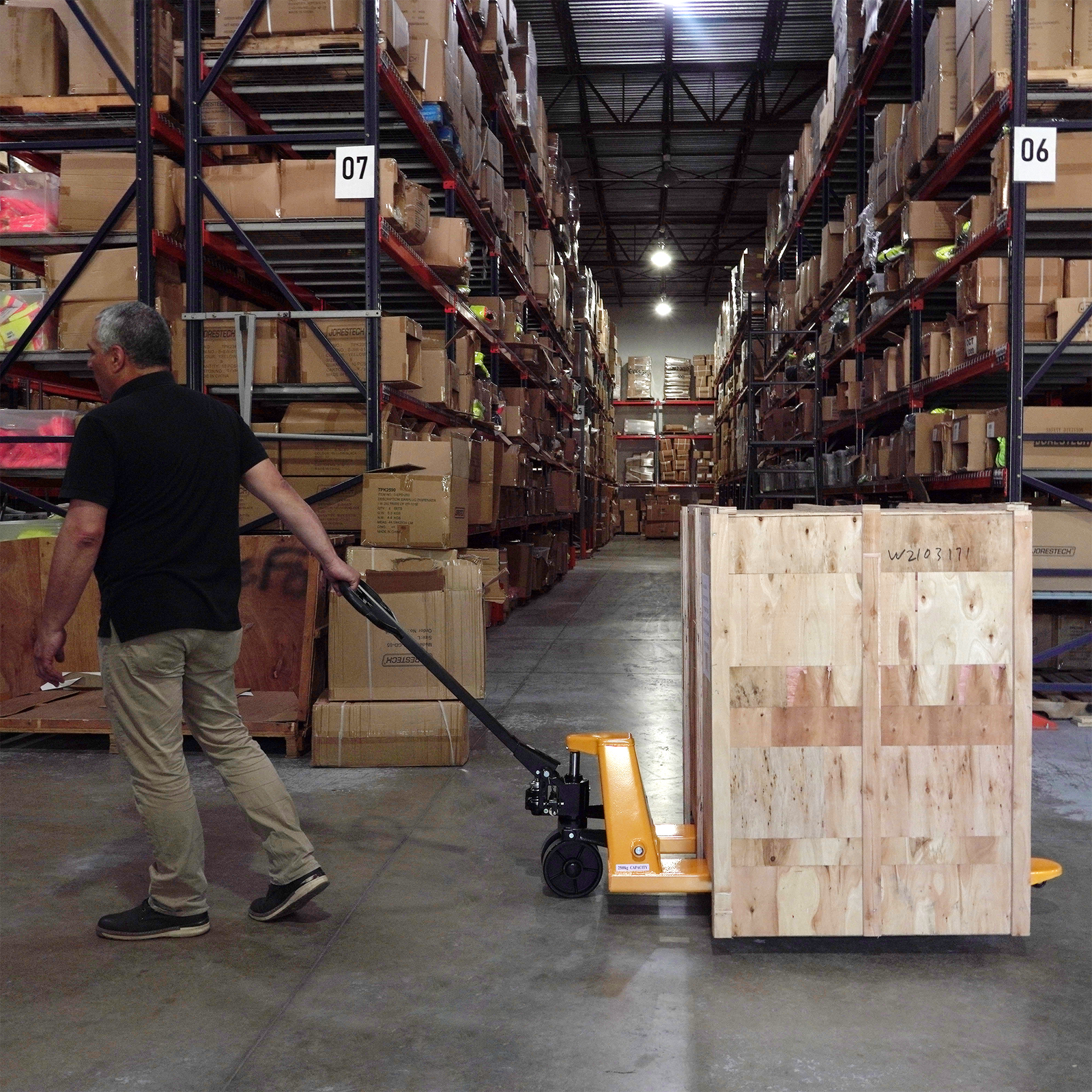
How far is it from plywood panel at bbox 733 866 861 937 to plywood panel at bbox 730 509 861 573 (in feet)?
2.57

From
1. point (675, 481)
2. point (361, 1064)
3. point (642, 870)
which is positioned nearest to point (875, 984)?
point (642, 870)

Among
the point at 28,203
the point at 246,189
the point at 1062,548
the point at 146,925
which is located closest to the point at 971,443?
the point at 1062,548

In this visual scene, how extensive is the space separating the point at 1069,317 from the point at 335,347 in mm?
3957

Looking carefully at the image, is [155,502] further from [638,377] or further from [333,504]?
[638,377]

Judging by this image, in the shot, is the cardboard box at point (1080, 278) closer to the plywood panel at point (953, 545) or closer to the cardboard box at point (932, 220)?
the cardboard box at point (932, 220)

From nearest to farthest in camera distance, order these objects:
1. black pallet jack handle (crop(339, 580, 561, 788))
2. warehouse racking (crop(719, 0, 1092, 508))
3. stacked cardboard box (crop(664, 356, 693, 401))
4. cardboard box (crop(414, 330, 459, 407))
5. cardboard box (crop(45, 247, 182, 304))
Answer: black pallet jack handle (crop(339, 580, 561, 788)) < warehouse racking (crop(719, 0, 1092, 508)) < cardboard box (crop(45, 247, 182, 304)) < cardboard box (crop(414, 330, 459, 407)) < stacked cardboard box (crop(664, 356, 693, 401))

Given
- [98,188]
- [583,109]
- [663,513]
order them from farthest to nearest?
[663,513] → [583,109] → [98,188]

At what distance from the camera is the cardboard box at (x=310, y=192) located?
18.6 feet

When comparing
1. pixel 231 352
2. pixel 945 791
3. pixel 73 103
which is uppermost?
pixel 73 103

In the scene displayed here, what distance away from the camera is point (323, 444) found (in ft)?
19.4

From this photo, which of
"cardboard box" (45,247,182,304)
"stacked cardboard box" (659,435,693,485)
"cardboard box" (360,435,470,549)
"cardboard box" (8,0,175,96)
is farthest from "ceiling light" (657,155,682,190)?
"cardboard box" (360,435,470,549)

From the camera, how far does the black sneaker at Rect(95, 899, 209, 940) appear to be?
112 inches

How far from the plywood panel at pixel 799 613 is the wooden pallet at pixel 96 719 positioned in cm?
274

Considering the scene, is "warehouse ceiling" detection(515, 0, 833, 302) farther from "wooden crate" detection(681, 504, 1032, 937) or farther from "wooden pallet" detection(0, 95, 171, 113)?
"wooden crate" detection(681, 504, 1032, 937)
